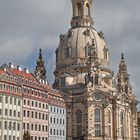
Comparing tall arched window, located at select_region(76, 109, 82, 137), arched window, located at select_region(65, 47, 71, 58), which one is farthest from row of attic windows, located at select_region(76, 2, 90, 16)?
tall arched window, located at select_region(76, 109, 82, 137)

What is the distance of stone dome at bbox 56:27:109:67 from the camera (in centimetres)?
16962

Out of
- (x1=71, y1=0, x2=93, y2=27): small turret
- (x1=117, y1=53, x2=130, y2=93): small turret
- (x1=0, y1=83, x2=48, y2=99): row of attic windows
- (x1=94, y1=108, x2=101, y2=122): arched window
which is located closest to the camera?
(x1=0, y1=83, x2=48, y2=99): row of attic windows

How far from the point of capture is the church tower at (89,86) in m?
155

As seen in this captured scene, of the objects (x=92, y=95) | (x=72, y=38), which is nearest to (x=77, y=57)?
(x=72, y=38)

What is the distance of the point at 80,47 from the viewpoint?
561ft

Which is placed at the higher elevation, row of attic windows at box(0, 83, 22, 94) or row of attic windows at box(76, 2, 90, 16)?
row of attic windows at box(76, 2, 90, 16)

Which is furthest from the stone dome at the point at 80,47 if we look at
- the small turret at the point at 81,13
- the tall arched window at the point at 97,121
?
the tall arched window at the point at 97,121

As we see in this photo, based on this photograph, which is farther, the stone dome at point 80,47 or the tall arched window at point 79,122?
the stone dome at point 80,47

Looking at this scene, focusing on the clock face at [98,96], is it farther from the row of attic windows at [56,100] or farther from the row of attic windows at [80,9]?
the row of attic windows at [80,9]

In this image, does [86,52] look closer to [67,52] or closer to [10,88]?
[67,52]

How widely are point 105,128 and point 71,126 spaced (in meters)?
10.5

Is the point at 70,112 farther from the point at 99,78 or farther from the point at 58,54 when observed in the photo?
the point at 58,54

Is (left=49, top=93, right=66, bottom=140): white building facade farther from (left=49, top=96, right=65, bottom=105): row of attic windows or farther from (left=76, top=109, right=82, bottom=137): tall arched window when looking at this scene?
(left=76, top=109, right=82, bottom=137): tall arched window

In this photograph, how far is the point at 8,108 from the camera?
95688 mm
